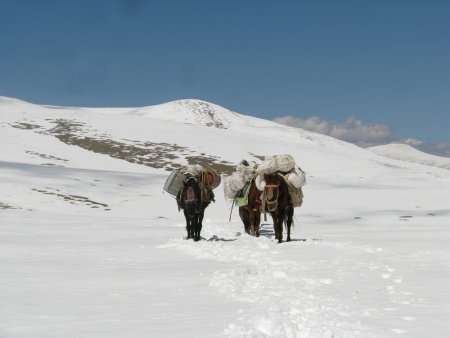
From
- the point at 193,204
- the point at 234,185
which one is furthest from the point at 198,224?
the point at 234,185

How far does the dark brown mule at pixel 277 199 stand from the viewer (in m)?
13.6

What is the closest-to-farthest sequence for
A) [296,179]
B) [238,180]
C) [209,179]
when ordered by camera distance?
1. [296,179]
2. [209,179]
3. [238,180]

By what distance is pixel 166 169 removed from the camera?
61250mm

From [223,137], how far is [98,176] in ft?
171

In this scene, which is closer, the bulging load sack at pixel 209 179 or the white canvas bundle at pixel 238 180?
the bulging load sack at pixel 209 179

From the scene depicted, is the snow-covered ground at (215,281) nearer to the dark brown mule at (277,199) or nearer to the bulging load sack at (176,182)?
the dark brown mule at (277,199)

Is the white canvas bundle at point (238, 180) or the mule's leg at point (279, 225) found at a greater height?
the white canvas bundle at point (238, 180)

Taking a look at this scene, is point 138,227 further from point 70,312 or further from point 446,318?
point 446,318

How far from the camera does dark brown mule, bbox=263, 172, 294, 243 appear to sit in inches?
537

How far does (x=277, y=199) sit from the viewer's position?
45.2ft

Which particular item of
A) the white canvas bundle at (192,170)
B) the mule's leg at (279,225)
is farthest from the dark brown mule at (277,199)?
the white canvas bundle at (192,170)

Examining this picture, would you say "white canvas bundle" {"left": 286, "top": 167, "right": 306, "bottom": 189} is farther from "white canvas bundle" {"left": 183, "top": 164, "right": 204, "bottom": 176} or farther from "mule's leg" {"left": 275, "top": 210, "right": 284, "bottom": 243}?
"white canvas bundle" {"left": 183, "top": 164, "right": 204, "bottom": 176}

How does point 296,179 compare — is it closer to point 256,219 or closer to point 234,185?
point 256,219

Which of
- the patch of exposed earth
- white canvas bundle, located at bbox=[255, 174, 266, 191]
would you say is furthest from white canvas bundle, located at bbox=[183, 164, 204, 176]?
the patch of exposed earth
